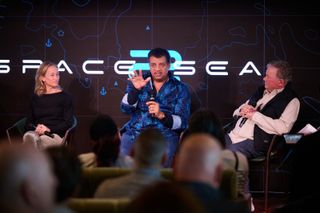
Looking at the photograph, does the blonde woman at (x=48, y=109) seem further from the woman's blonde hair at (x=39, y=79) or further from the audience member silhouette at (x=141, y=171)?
the audience member silhouette at (x=141, y=171)

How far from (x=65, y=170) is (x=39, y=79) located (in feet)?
15.7

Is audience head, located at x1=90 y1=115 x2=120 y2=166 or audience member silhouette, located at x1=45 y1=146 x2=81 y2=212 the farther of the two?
audience head, located at x1=90 y1=115 x2=120 y2=166

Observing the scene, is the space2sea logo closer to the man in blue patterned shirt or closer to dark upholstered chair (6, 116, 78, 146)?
dark upholstered chair (6, 116, 78, 146)

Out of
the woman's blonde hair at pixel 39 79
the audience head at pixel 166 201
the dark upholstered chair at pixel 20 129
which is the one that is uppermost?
the woman's blonde hair at pixel 39 79

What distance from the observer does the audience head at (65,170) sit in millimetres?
2764

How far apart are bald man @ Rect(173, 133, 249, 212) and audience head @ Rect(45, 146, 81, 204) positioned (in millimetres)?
465

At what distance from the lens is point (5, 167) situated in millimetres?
2383

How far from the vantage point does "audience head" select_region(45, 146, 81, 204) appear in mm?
2764

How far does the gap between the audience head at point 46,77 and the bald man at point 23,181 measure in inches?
201

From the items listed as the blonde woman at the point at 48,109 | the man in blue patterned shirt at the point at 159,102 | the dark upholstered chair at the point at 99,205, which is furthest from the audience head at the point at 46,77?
the dark upholstered chair at the point at 99,205

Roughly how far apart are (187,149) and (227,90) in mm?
5094

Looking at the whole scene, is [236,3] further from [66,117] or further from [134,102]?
[66,117]

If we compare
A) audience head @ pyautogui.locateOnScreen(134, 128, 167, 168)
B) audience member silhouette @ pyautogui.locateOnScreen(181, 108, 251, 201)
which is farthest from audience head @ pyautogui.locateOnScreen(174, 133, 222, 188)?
audience member silhouette @ pyautogui.locateOnScreen(181, 108, 251, 201)

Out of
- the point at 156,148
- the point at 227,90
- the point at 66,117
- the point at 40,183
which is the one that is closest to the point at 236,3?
the point at 227,90
